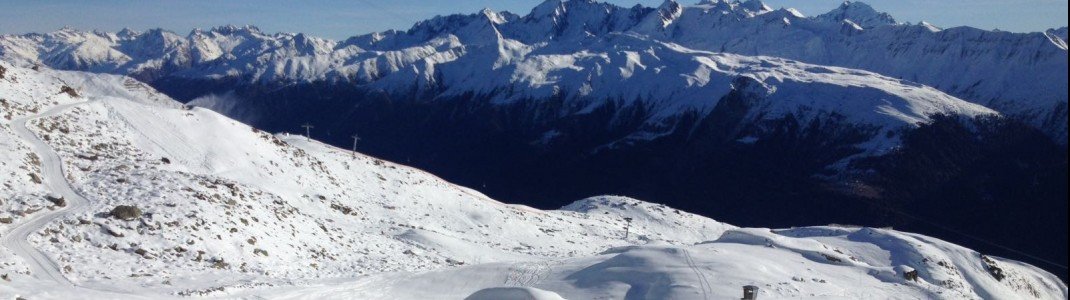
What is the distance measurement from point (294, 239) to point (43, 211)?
10.3 meters

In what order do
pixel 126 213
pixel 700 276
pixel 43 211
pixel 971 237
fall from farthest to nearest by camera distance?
pixel 971 237, pixel 700 276, pixel 126 213, pixel 43 211

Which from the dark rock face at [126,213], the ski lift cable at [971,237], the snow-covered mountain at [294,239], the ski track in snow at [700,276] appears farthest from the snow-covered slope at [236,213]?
the ski lift cable at [971,237]

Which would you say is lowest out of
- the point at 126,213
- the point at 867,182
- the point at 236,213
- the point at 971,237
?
the point at 971,237

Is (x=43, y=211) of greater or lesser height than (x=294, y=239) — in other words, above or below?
above

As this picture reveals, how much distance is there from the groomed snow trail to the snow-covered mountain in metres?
0.11

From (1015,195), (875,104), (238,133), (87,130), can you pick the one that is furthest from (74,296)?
(875,104)

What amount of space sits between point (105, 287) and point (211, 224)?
27.6ft

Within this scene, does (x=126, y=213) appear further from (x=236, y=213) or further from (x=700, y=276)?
(x=700, y=276)

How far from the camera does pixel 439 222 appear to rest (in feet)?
179

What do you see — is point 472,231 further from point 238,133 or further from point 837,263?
point 837,263

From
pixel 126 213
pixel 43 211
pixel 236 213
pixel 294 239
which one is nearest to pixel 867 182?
pixel 294 239

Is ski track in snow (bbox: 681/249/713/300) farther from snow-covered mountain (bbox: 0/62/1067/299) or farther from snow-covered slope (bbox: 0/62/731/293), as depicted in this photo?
snow-covered slope (bbox: 0/62/731/293)

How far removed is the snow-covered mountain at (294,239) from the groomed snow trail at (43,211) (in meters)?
0.11

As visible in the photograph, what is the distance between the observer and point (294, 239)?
35312 mm
